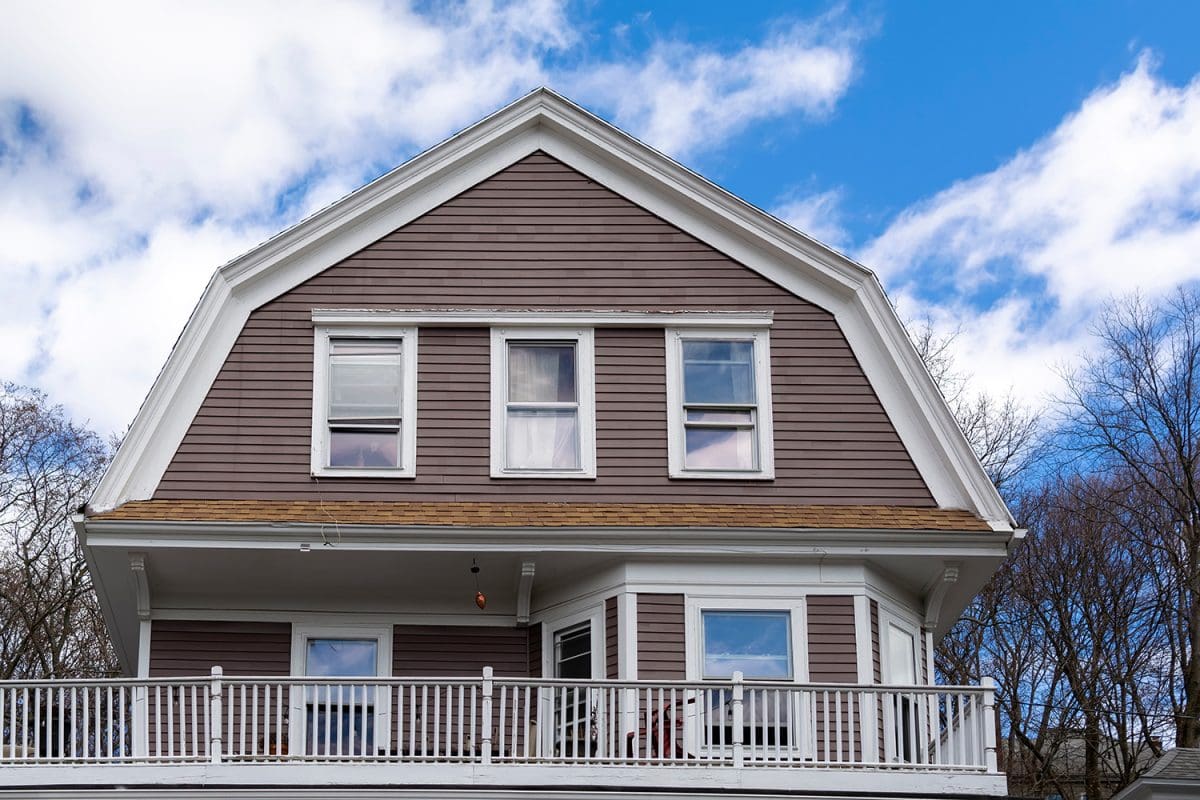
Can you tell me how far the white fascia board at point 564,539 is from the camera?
16625 millimetres

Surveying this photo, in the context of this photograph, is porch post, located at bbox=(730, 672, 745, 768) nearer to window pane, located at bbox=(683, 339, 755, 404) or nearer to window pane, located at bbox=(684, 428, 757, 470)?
window pane, located at bbox=(684, 428, 757, 470)

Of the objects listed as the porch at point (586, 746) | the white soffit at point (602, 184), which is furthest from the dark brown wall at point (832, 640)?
the white soffit at point (602, 184)

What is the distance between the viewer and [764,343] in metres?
18.4

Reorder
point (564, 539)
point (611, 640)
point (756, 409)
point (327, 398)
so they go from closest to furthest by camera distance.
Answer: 1. point (564, 539)
2. point (611, 640)
3. point (327, 398)
4. point (756, 409)

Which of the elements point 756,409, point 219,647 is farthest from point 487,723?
point 756,409

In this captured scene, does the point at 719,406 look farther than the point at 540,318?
No

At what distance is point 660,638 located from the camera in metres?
16.9

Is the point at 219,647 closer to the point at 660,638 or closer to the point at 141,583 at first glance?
the point at 141,583

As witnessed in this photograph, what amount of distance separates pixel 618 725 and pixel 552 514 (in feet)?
7.73

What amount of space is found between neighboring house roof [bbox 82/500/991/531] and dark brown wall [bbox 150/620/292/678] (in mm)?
1520

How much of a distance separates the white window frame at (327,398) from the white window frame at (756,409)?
2722 mm

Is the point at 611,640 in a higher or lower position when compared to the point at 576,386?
lower

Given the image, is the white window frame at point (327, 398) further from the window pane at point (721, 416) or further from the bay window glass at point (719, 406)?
the window pane at point (721, 416)

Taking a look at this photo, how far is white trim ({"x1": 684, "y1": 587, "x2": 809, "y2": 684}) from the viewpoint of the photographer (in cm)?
1689
